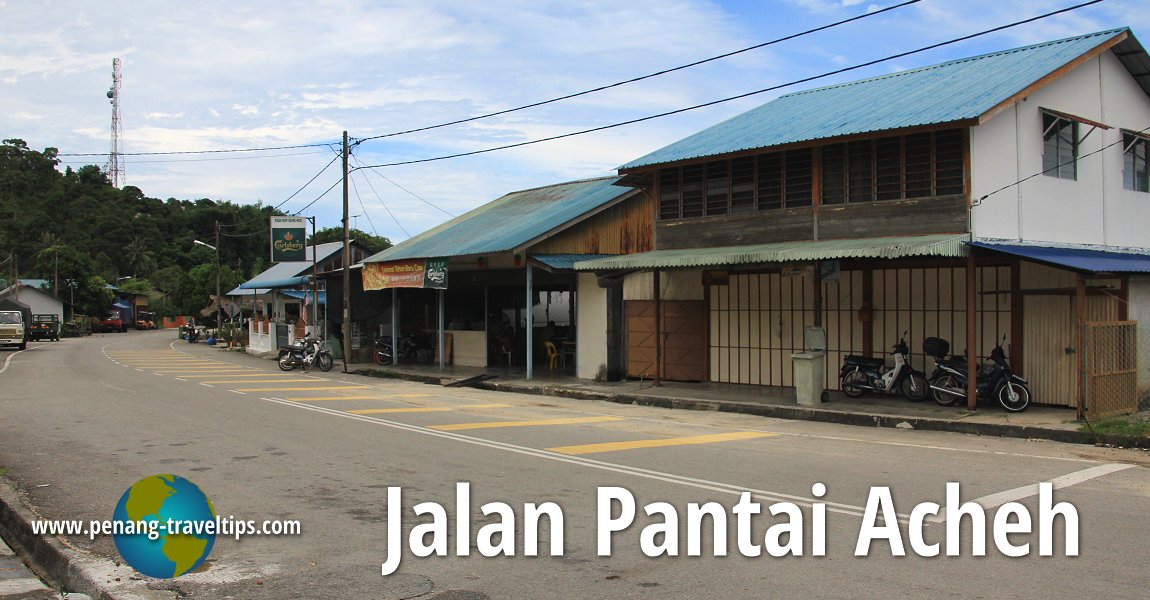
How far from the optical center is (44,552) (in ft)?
23.0

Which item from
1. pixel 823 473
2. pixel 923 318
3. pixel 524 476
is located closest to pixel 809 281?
pixel 923 318

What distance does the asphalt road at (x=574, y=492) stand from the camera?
6.03m

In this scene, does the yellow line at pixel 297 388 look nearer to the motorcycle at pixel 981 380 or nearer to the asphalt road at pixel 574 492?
the asphalt road at pixel 574 492

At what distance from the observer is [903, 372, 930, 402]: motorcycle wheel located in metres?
16.0

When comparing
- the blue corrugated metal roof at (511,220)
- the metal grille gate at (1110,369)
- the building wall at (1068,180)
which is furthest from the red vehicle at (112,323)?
the metal grille gate at (1110,369)

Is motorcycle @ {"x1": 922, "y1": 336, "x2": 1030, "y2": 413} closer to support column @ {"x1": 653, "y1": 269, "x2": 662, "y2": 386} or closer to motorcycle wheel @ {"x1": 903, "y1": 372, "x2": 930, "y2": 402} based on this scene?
motorcycle wheel @ {"x1": 903, "y1": 372, "x2": 930, "y2": 402}

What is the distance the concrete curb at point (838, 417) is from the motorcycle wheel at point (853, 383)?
5.07 ft

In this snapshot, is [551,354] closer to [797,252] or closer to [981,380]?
[797,252]

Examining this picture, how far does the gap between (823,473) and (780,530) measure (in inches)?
113

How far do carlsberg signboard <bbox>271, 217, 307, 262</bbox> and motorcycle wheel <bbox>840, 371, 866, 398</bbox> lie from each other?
2212cm

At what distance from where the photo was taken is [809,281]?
60.5 feet

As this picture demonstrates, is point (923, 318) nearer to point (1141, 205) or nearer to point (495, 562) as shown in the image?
point (1141, 205)

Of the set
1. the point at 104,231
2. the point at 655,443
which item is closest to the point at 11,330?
the point at 655,443

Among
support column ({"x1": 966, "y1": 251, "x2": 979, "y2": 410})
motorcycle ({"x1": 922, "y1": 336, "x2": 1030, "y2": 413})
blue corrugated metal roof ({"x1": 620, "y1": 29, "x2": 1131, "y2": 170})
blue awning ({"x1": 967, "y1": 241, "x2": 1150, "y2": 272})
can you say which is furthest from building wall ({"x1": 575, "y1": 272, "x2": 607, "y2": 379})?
blue awning ({"x1": 967, "y1": 241, "x2": 1150, "y2": 272})
